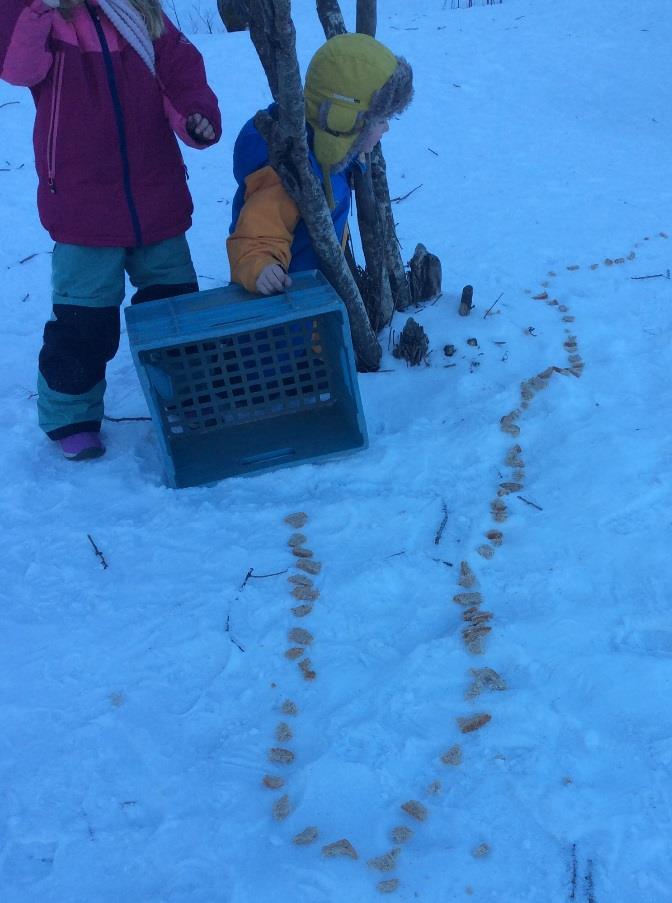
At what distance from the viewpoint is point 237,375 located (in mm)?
2773

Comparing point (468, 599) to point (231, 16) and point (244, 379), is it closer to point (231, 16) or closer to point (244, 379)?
point (244, 379)

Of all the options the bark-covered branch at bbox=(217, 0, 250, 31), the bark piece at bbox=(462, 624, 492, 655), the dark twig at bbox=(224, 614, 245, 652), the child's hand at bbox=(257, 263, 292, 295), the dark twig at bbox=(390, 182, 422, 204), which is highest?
the child's hand at bbox=(257, 263, 292, 295)

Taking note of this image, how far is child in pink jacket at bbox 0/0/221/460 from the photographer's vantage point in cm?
239

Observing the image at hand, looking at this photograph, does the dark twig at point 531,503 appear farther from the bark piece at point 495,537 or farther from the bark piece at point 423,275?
the bark piece at point 423,275

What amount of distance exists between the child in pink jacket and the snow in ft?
1.14

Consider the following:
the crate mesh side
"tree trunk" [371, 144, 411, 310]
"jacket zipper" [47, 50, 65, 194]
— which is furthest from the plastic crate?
"tree trunk" [371, 144, 411, 310]

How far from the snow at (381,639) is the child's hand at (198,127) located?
1.04 metres

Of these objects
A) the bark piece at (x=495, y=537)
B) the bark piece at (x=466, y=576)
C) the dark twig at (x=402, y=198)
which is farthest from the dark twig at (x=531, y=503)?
the dark twig at (x=402, y=198)

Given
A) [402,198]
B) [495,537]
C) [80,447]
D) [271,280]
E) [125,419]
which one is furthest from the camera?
Answer: [402,198]

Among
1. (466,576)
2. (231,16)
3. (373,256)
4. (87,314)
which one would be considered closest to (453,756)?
(466,576)

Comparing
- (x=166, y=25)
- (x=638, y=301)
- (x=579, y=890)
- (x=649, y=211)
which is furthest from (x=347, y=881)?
(x=649, y=211)

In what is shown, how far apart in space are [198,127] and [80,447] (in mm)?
1094

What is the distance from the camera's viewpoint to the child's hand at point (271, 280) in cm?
260

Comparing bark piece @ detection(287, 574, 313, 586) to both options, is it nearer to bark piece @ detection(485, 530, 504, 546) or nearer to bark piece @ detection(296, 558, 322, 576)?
bark piece @ detection(296, 558, 322, 576)
